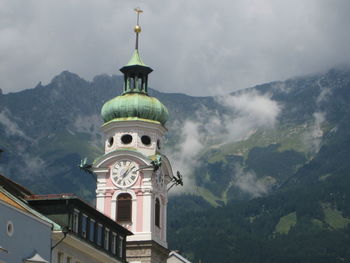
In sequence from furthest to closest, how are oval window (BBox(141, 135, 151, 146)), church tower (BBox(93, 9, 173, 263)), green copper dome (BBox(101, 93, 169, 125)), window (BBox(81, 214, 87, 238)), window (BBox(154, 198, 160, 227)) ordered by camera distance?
green copper dome (BBox(101, 93, 169, 125)), oval window (BBox(141, 135, 151, 146)), window (BBox(154, 198, 160, 227)), church tower (BBox(93, 9, 173, 263)), window (BBox(81, 214, 87, 238))

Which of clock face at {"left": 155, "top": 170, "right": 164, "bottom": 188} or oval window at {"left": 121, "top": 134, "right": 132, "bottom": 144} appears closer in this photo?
clock face at {"left": 155, "top": 170, "right": 164, "bottom": 188}

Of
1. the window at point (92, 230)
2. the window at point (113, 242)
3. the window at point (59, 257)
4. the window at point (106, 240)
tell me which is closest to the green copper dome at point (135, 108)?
the window at point (113, 242)

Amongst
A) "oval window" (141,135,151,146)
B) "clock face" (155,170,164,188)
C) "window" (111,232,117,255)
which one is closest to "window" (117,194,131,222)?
"clock face" (155,170,164,188)

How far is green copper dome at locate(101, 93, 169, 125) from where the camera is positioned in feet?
314

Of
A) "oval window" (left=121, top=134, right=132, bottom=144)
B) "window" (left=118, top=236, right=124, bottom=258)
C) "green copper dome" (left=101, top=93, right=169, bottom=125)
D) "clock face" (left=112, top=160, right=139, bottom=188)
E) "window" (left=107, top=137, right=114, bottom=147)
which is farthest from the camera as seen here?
"window" (left=107, top=137, right=114, bottom=147)

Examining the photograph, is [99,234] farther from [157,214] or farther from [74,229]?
[157,214]

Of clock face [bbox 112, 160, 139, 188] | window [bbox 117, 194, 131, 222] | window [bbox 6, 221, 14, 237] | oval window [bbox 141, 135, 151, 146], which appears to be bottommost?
window [bbox 6, 221, 14, 237]

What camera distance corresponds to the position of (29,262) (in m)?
50.5

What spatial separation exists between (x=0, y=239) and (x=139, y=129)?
157 ft

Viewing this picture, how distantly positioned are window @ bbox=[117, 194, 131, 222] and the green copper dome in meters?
8.78

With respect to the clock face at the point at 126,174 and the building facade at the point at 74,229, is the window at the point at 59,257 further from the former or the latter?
the clock face at the point at 126,174

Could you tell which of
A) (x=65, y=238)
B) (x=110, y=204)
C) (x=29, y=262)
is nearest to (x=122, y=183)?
(x=110, y=204)

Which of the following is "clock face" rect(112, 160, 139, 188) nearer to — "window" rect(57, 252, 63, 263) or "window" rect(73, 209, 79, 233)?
"window" rect(73, 209, 79, 233)

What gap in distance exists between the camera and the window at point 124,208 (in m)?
91.0
